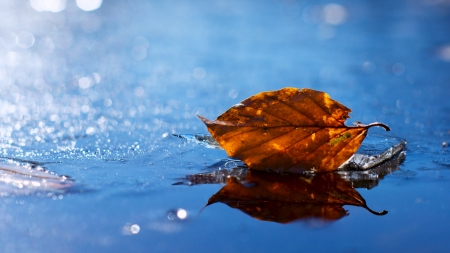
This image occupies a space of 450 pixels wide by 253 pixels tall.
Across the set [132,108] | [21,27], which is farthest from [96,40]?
[132,108]

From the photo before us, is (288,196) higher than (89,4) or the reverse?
the reverse

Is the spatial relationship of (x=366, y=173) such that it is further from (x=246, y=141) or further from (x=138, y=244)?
(x=138, y=244)

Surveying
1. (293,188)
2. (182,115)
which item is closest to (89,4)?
(182,115)

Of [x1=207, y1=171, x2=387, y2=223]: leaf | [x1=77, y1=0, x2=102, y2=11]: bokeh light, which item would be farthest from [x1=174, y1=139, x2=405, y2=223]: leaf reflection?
[x1=77, y1=0, x2=102, y2=11]: bokeh light

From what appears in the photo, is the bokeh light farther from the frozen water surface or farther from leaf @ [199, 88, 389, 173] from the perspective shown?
leaf @ [199, 88, 389, 173]

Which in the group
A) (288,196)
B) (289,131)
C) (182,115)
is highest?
(182,115)

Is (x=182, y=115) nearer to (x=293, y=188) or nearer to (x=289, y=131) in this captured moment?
(x=289, y=131)
